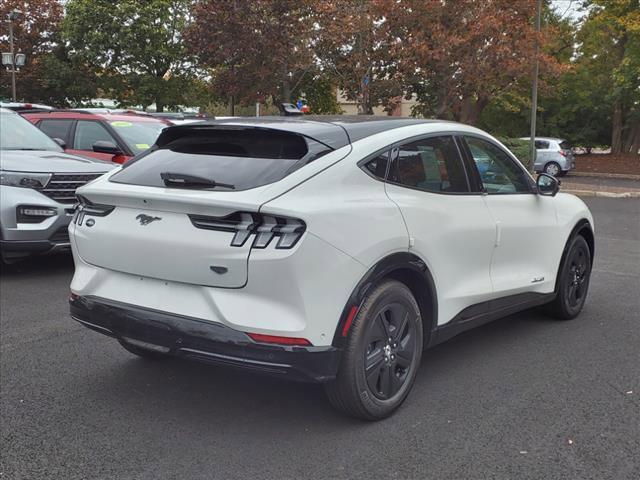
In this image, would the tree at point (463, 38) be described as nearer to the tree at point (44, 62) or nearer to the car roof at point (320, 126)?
the car roof at point (320, 126)

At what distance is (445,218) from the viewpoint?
13.4ft

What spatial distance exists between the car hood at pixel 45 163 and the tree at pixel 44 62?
31.3 m

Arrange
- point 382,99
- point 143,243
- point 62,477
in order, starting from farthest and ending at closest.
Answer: point 382,99, point 143,243, point 62,477

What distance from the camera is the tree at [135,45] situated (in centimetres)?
3441

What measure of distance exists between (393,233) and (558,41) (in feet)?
106

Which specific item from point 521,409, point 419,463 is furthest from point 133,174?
point 521,409

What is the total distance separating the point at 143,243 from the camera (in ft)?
11.5

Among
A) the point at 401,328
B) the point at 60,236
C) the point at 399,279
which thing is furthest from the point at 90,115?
the point at 401,328

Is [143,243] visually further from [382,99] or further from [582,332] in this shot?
[382,99]

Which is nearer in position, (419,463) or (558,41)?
(419,463)

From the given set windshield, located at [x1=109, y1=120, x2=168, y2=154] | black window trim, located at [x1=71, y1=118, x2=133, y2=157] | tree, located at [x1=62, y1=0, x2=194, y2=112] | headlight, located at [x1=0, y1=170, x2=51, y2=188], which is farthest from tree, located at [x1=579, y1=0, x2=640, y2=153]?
headlight, located at [x1=0, y1=170, x2=51, y2=188]

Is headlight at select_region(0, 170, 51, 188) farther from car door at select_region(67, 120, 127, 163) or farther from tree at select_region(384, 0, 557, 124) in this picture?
tree at select_region(384, 0, 557, 124)

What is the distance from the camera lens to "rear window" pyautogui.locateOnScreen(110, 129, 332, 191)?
11.3 feet

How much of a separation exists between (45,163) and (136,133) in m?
2.25
